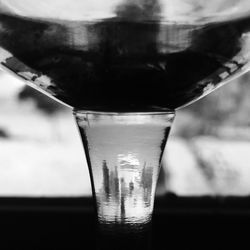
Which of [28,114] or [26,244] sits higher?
[28,114]

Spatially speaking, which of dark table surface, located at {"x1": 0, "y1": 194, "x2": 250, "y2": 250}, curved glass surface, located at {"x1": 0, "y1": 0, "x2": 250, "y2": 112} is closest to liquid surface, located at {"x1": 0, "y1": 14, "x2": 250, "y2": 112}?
curved glass surface, located at {"x1": 0, "y1": 0, "x2": 250, "y2": 112}

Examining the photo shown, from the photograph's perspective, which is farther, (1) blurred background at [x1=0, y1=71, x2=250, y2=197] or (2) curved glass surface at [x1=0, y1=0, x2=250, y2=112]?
(1) blurred background at [x1=0, y1=71, x2=250, y2=197]

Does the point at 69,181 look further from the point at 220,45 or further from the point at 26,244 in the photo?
the point at 220,45

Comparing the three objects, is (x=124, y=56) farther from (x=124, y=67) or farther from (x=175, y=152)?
(x=175, y=152)

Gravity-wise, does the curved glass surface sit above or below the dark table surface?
above

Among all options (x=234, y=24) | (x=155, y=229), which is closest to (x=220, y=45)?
(x=234, y=24)

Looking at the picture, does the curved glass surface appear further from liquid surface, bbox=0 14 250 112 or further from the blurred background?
the blurred background
